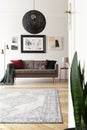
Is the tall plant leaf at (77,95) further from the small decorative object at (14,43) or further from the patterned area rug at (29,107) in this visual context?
the small decorative object at (14,43)

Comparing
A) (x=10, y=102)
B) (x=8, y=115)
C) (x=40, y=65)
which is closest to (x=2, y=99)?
(x=10, y=102)

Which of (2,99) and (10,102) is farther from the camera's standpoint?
(2,99)

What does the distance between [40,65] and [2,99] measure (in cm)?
368

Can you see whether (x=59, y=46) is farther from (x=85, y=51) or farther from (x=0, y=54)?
(x=85, y=51)

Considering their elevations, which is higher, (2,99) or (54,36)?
(54,36)

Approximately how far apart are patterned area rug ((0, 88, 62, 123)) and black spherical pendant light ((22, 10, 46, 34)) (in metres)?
2.91

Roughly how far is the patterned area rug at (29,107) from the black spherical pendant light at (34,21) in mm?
2908

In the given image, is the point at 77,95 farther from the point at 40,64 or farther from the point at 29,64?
the point at 29,64

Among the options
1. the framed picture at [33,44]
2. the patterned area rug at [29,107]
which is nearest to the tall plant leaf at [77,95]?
the patterned area rug at [29,107]

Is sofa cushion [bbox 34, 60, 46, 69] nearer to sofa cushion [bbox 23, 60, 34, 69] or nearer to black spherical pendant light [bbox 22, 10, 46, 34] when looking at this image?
sofa cushion [bbox 23, 60, 34, 69]

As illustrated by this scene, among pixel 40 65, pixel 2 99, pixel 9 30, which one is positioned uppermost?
pixel 9 30

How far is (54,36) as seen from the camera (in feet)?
31.8

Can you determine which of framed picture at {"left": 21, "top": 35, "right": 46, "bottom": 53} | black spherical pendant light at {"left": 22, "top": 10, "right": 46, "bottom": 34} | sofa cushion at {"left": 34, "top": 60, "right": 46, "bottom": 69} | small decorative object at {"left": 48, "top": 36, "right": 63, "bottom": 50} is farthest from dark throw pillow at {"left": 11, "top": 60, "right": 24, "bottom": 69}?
small decorative object at {"left": 48, "top": 36, "right": 63, "bottom": 50}

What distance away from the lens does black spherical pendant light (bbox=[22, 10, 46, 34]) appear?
28.5 feet
